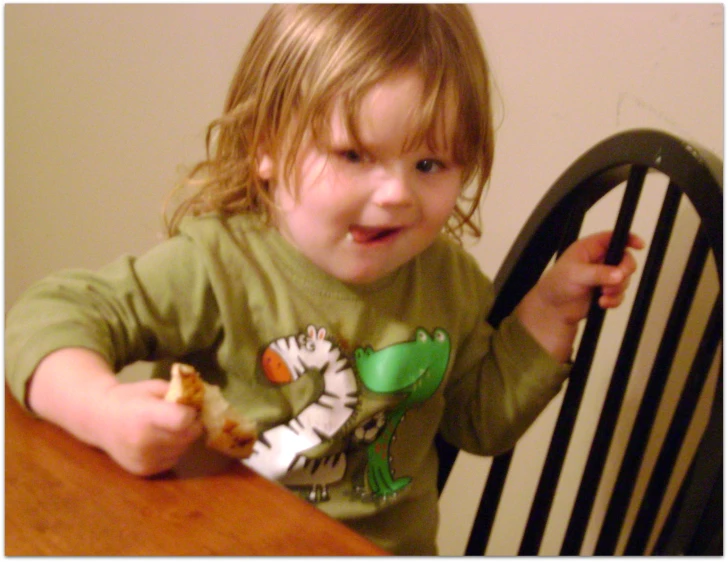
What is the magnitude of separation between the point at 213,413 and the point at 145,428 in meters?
0.04

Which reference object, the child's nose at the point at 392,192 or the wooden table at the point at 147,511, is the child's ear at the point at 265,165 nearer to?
the child's nose at the point at 392,192

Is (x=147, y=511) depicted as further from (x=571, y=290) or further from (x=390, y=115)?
(x=571, y=290)

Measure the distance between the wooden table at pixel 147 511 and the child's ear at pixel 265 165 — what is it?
266 millimetres

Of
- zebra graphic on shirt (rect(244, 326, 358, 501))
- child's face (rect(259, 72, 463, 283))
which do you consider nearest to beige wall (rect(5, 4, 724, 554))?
child's face (rect(259, 72, 463, 283))

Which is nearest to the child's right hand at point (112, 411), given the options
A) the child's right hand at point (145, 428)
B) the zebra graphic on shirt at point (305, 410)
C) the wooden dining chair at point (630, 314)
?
the child's right hand at point (145, 428)

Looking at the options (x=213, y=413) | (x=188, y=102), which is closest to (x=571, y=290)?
(x=213, y=413)

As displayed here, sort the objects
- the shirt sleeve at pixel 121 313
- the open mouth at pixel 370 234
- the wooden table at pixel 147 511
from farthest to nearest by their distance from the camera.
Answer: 1. the open mouth at pixel 370 234
2. the shirt sleeve at pixel 121 313
3. the wooden table at pixel 147 511

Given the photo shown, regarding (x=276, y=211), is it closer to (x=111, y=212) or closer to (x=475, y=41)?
(x=475, y=41)

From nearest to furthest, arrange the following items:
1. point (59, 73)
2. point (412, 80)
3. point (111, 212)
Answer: point (412, 80) → point (59, 73) → point (111, 212)

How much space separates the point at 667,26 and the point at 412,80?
0.35m

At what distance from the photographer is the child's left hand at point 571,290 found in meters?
0.60

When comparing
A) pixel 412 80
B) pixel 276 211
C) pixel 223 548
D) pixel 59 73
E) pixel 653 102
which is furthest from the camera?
pixel 59 73

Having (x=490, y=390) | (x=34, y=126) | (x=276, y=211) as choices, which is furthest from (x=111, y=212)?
(x=490, y=390)

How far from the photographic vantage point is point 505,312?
0.74 metres
